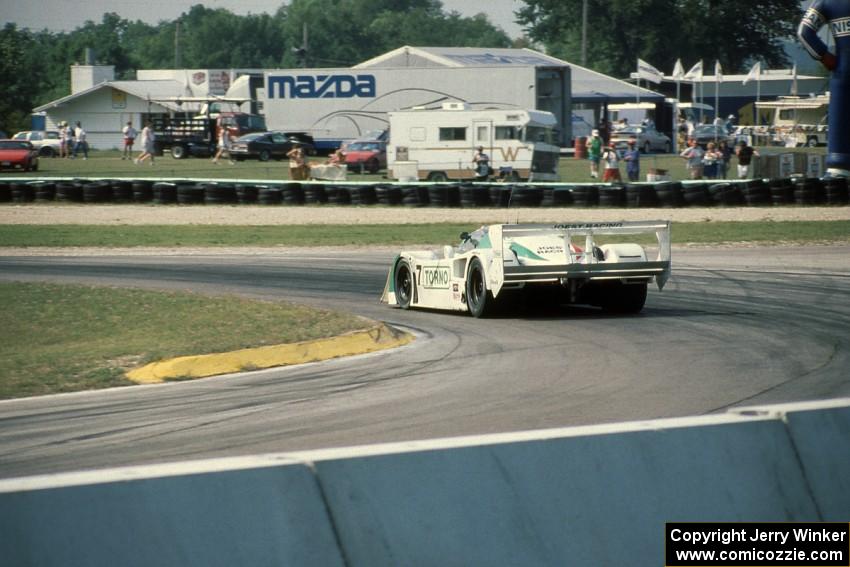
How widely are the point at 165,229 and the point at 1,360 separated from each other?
636 inches

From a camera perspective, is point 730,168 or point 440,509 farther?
point 730,168

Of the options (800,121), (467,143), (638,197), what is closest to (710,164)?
(467,143)

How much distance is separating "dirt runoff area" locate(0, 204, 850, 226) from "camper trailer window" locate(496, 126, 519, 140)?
964 cm

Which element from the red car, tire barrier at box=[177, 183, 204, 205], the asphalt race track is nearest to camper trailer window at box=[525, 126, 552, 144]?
tire barrier at box=[177, 183, 204, 205]

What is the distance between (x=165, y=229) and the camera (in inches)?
1040

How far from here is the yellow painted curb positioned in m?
10.0

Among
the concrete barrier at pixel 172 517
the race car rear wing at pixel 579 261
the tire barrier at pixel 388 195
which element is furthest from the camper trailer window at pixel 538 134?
the concrete barrier at pixel 172 517

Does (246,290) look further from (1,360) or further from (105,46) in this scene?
(105,46)

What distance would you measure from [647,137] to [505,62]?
8.17 m

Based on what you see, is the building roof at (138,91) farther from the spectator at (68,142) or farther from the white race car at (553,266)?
the white race car at (553,266)

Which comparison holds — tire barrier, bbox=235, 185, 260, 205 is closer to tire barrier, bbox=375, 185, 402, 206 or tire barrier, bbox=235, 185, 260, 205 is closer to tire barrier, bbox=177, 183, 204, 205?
tire barrier, bbox=177, 183, 204, 205

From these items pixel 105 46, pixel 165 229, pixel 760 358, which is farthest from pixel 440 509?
pixel 105 46

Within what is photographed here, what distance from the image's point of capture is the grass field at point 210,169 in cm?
4300

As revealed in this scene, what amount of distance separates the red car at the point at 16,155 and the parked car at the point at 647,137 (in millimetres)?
26653
